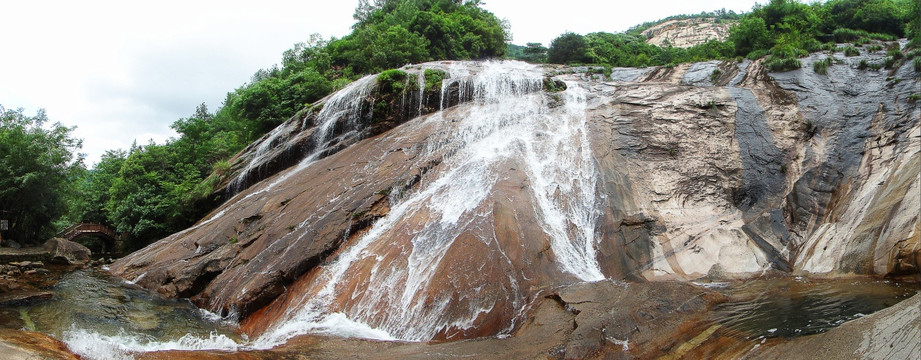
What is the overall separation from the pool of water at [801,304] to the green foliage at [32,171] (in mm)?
34399

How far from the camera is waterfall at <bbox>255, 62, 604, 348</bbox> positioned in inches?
352

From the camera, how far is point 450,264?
32.2 ft

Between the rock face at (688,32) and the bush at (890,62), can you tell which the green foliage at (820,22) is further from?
the rock face at (688,32)

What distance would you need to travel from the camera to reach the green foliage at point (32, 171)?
1056 inches

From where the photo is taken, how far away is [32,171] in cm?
2748

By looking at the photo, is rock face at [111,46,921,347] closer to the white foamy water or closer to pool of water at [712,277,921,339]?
the white foamy water

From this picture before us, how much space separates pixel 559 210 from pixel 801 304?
5739mm

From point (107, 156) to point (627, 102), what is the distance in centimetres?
4915

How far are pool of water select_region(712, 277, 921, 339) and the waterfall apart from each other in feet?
10.3

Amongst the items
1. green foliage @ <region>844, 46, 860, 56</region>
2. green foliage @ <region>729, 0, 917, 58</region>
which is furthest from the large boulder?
green foliage @ <region>729, 0, 917, 58</region>

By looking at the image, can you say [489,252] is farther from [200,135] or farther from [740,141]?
[200,135]

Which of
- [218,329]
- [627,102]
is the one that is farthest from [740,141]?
[218,329]

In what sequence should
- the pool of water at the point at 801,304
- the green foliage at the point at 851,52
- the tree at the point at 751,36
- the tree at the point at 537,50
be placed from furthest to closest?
1. the tree at the point at 537,50
2. the tree at the point at 751,36
3. the green foliage at the point at 851,52
4. the pool of water at the point at 801,304

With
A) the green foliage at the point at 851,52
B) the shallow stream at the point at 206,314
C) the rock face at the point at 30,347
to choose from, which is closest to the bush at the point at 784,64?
the green foliage at the point at 851,52
